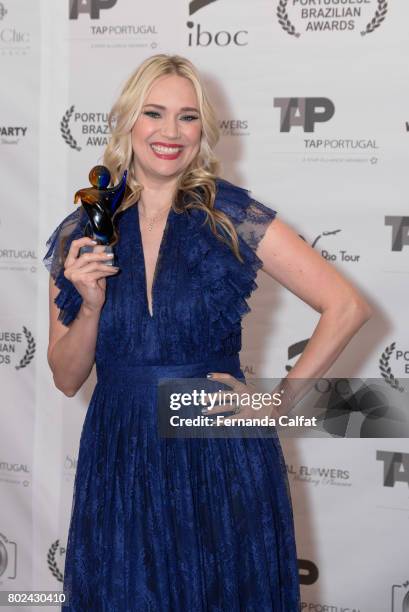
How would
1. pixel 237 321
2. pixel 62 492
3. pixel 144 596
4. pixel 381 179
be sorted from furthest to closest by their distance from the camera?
1. pixel 62 492
2. pixel 381 179
3. pixel 237 321
4. pixel 144 596

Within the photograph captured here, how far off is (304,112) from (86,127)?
830 millimetres

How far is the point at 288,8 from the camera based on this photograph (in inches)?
124

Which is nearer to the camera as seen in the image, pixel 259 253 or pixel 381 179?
pixel 259 253

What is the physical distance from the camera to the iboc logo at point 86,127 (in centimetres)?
336

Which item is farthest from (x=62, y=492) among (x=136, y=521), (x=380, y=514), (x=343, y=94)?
(x=343, y=94)

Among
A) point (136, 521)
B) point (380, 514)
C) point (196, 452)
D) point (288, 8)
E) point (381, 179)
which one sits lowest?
point (380, 514)

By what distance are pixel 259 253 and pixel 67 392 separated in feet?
2.00

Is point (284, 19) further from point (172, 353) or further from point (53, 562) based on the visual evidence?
point (53, 562)

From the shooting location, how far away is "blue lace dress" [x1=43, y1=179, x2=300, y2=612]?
202 cm

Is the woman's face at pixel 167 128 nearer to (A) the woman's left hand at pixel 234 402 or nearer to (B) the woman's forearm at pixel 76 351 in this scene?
(B) the woman's forearm at pixel 76 351

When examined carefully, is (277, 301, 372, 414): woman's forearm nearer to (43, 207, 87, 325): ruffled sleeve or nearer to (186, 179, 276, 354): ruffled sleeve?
(186, 179, 276, 354): ruffled sleeve

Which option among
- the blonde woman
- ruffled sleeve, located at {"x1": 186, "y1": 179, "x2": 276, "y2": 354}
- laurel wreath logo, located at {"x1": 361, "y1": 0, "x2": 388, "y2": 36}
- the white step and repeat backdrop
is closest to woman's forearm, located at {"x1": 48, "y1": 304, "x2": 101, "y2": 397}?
the blonde woman

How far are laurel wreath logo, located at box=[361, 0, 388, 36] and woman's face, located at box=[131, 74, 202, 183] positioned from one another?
1.08 metres

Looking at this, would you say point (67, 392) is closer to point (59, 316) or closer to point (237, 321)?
point (59, 316)
